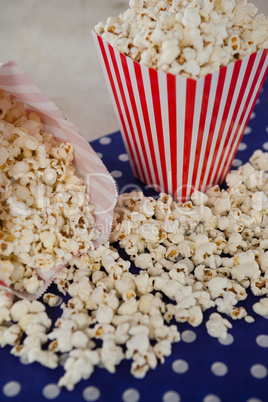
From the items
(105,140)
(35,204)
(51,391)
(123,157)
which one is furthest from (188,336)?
(105,140)

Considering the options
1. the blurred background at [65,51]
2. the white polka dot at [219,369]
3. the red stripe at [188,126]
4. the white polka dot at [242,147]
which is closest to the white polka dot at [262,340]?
the white polka dot at [219,369]

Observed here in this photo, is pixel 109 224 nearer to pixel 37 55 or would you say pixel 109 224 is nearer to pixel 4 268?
pixel 4 268

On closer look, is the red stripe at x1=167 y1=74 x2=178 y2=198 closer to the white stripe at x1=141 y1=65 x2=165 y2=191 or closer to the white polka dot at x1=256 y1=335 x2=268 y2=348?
the white stripe at x1=141 y1=65 x2=165 y2=191

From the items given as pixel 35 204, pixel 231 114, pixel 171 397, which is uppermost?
pixel 231 114

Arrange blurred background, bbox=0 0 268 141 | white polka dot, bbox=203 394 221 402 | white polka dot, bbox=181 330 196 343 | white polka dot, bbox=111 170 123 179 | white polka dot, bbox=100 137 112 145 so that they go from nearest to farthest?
white polka dot, bbox=203 394 221 402 < white polka dot, bbox=181 330 196 343 < white polka dot, bbox=111 170 123 179 < white polka dot, bbox=100 137 112 145 < blurred background, bbox=0 0 268 141

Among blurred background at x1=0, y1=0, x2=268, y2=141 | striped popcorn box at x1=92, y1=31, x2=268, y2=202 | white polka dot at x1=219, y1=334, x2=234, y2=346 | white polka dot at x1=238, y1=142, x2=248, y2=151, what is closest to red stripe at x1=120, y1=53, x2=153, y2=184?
striped popcorn box at x1=92, y1=31, x2=268, y2=202

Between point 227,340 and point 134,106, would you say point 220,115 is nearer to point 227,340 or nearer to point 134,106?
point 134,106

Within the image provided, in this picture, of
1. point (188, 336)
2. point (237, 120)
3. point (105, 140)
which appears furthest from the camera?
point (105, 140)
